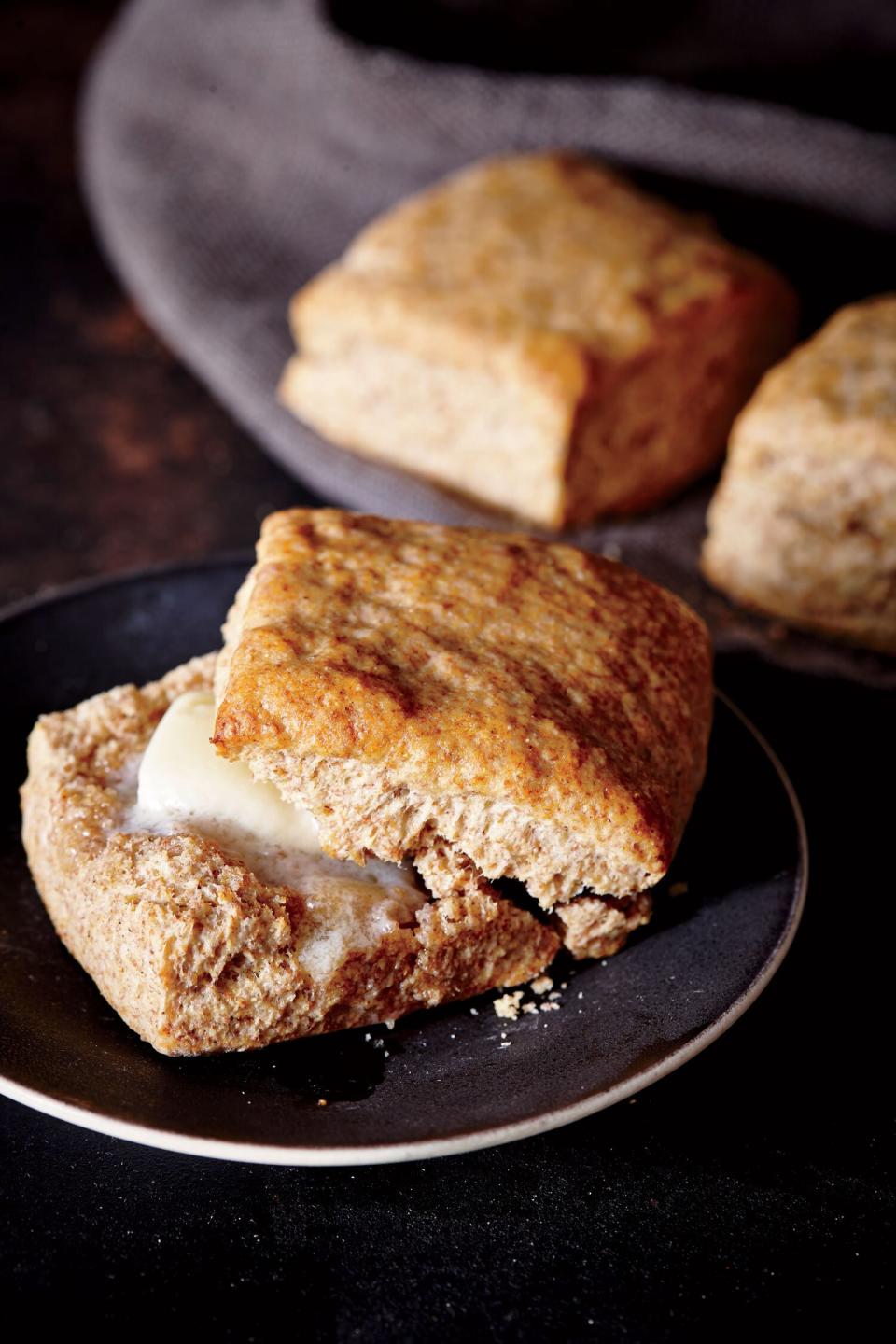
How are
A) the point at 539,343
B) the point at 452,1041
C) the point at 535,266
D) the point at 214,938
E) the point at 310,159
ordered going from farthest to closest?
1. the point at 310,159
2. the point at 535,266
3. the point at 539,343
4. the point at 452,1041
5. the point at 214,938

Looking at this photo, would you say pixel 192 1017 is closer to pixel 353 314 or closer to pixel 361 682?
pixel 361 682

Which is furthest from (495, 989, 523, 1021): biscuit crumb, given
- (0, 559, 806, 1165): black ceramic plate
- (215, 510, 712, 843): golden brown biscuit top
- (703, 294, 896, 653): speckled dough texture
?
(703, 294, 896, 653): speckled dough texture

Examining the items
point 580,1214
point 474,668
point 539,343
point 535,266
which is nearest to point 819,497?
point 539,343

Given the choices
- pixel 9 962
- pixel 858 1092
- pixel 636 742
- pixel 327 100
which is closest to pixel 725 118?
pixel 327 100

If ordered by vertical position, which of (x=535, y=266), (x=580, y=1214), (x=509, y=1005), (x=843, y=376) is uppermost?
(x=535, y=266)

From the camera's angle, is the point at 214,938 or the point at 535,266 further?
the point at 535,266

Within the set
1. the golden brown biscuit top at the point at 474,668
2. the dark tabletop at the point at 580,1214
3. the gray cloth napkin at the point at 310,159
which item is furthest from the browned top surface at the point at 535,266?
the dark tabletop at the point at 580,1214

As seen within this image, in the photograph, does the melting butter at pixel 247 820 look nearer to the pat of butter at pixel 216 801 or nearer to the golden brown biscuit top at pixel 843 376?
the pat of butter at pixel 216 801

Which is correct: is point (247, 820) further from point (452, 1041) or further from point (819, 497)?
point (819, 497)

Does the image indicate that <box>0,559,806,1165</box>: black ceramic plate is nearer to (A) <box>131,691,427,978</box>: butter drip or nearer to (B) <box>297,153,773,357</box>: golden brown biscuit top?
(A) <box>131,691,427,978</box>: butter drip
